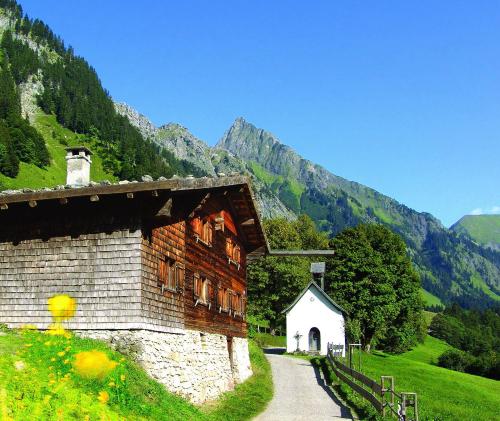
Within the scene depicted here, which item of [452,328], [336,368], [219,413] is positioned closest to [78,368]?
[219,413]

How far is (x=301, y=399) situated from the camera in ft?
84.9

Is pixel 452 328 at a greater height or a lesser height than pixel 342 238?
lesser

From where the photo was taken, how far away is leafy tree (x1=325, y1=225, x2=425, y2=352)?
5641 cm

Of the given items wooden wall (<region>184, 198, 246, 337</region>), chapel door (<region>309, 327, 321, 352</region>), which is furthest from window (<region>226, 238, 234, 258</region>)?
chapel door (<region>309, 327, 321, 352</region>)

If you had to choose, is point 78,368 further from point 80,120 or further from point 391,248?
point 80,120

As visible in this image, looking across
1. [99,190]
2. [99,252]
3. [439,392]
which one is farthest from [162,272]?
[439,392]

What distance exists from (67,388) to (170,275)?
822 centimetres

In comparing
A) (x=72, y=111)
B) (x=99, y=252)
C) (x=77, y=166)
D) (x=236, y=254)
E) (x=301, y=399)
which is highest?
(x=72, y=111)

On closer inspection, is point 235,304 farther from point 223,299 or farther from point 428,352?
point 428,352

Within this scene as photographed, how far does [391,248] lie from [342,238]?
521 cm

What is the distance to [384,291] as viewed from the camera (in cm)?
5647

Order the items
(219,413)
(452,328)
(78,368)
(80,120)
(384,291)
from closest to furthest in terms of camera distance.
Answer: (78,368) → (219,413) → (384,291) → (452,328) → (80,120)

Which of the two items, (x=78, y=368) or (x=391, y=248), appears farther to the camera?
(x=391, y=248)

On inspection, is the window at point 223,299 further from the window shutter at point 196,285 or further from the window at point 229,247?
the window shutter at point 196,285
